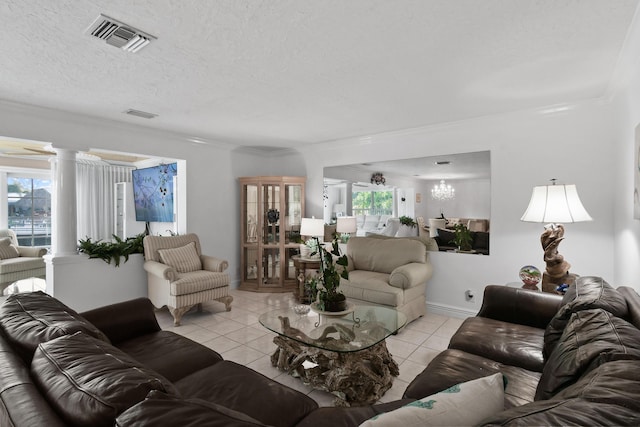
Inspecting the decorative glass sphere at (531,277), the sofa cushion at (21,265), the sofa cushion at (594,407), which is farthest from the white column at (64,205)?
the decorative glass sphere at (531,277)

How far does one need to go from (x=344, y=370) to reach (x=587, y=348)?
1343 mm

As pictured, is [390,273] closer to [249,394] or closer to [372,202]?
[372,202]

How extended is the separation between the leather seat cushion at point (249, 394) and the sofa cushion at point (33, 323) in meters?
0.53

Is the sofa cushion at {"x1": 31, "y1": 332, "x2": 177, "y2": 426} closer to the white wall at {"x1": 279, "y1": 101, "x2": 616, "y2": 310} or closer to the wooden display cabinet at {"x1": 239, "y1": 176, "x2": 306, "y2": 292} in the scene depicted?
the white wall at {"x1": 279, "y1": 101, "x2": 616, "y2": 310}

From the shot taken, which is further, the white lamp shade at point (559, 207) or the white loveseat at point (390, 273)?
the white loveseat at point (390, 273)

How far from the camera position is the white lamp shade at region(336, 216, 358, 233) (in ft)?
15.8

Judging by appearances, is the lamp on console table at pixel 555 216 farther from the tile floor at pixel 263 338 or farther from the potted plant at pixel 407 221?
the potted plant at pixel 407 221

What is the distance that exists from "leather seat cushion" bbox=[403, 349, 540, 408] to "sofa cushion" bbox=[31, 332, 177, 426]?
117cm

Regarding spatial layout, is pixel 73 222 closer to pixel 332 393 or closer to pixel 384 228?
pixel 332 393

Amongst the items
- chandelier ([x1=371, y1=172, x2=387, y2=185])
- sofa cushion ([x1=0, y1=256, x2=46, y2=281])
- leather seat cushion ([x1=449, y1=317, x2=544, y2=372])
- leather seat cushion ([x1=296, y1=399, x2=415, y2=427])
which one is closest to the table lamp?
chandelier ([x1=371, y1=172, x2=387, y2=185])

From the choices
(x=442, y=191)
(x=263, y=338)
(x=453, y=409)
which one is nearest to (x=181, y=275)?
(x=263, y=338)

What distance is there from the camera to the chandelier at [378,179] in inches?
179

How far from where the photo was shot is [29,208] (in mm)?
6027

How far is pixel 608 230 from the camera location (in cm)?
307
